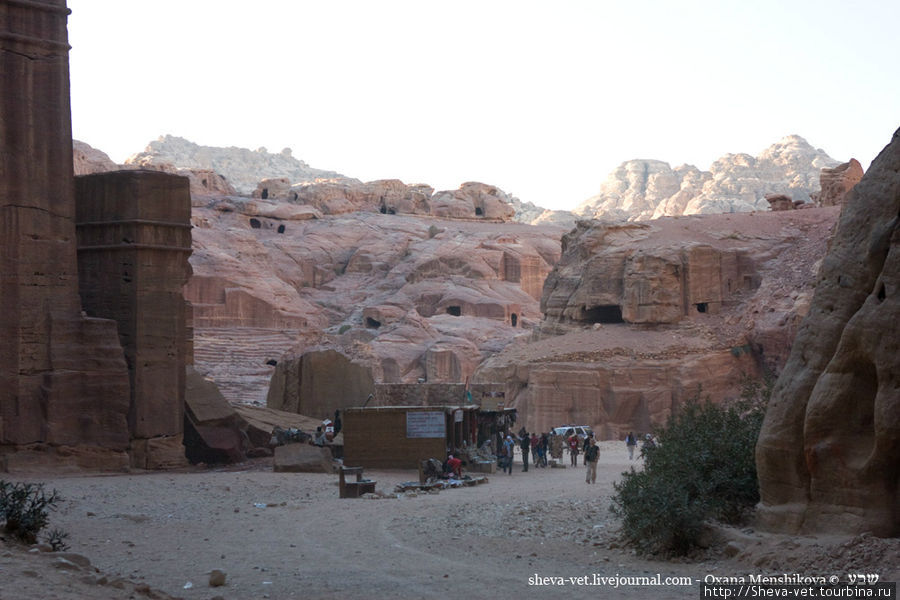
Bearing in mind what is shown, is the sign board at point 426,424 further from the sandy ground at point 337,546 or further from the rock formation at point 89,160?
the rock formation at point 89,160

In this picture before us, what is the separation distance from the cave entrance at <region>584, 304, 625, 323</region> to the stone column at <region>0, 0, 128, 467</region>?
96.2 feet

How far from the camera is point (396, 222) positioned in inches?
3155

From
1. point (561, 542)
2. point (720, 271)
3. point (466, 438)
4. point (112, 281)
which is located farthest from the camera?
point (720, 271)

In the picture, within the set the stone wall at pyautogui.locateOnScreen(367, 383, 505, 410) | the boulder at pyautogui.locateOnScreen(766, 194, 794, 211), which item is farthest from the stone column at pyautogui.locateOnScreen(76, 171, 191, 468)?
the boulder at pyautogui.locateOnScreen(766, 194, 794, 211)

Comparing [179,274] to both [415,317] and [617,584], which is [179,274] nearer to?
[617,584]

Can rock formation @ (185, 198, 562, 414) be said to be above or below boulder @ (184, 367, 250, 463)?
above

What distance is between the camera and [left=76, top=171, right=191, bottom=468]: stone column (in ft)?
74.9

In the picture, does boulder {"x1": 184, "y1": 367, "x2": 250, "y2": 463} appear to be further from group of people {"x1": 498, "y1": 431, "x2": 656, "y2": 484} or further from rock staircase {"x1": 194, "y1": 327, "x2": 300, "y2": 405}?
rock staircase {"x1": 194, "y1": 327, "x2": 300, "y2": 405}

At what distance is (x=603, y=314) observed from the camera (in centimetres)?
4838

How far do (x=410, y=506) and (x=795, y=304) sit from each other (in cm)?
2760

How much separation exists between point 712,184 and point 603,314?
84824 mm

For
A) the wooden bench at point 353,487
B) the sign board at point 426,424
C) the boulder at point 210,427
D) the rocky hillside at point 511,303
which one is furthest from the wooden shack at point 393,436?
the rocky hillside at point 511,303

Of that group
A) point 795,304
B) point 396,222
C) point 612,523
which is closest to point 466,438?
point 612,523

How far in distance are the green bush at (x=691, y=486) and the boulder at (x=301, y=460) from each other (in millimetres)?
10993
